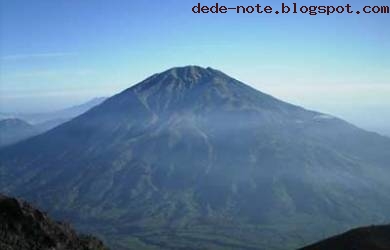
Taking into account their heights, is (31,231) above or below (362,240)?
above

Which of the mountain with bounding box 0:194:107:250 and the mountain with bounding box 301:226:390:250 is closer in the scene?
the mountain with bounding box 0:194:107:250

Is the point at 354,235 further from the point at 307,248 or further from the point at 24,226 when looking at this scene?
the point at 24,226

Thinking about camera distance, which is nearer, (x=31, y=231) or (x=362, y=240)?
(x=31, y=231)

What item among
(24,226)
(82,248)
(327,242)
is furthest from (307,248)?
(24,226)

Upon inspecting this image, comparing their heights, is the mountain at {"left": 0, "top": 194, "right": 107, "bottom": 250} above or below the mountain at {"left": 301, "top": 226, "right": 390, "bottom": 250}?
above

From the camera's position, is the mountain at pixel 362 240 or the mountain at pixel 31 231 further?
the mountain at pixel 362 240
